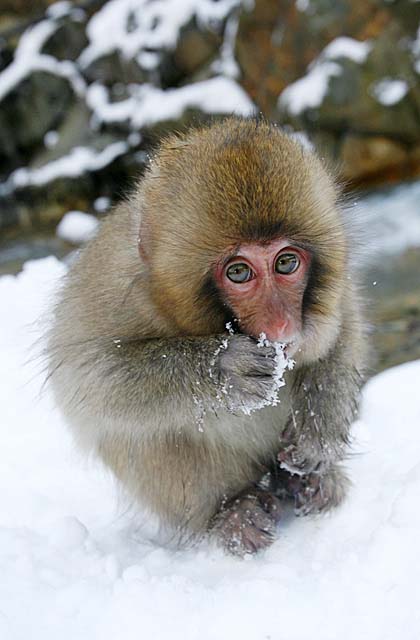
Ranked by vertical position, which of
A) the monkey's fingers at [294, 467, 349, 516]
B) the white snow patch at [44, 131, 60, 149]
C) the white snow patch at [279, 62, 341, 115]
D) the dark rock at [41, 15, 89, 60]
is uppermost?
the dark rock at [41, 15, 89, 60]

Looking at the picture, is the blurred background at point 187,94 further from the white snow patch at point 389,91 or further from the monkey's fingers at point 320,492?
the monkey's fingers at point 320,492

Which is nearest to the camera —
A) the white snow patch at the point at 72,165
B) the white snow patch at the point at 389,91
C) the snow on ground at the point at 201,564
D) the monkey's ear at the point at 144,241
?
the snow on ground at the point at 201,564

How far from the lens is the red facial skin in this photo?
228cm

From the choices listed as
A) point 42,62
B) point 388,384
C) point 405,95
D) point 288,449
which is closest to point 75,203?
point 42,62

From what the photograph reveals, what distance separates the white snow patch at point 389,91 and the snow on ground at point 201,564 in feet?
21.4

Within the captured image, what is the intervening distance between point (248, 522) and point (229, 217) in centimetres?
107

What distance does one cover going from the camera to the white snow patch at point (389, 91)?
30.7ft

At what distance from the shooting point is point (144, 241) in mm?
2531

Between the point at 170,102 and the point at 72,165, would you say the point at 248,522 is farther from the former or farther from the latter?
the point at 72,165

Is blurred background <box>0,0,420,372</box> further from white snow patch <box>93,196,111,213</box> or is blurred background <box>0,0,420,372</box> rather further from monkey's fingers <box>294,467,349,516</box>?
monkey's fingers <box>294,467,349,516</box>

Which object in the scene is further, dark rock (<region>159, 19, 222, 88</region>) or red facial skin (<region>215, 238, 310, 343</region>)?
dark rock (<region>159, 19, 222, 88</region>)

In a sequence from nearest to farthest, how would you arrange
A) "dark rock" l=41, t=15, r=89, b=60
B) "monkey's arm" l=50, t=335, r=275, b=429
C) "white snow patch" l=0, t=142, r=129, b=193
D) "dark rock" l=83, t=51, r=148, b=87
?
"monkey's arm" l=50, t=335, r=275, b=429 → "white snow patch" l=0, t=142, r=129, b=193 → "dark rock" l=83, t=51, r=148, b=87 → "dark rock" l=41, t=15, r=89, b=60

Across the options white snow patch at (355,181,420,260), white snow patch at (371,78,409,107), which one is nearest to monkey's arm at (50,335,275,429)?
white snow patch at (355,181,420,260)

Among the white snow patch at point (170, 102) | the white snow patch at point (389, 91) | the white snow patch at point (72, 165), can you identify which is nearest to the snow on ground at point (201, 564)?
the white snow patch at point (389, 91)
